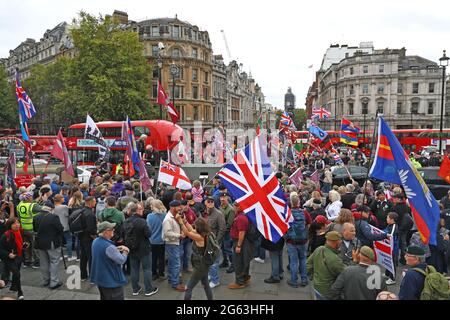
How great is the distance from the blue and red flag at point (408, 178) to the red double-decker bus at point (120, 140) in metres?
18.2

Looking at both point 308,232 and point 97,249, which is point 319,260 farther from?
point 97,249

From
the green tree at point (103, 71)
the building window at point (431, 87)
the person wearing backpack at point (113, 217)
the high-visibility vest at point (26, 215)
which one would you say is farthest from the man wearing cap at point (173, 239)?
the building window at point (431, 87)

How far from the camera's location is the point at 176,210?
6145mm

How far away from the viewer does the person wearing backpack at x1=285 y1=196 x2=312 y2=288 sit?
6.32 meters

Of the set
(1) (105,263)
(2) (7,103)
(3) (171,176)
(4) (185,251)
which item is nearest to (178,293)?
(4) (185,251)

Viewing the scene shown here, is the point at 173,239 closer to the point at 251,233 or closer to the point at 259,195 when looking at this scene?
the point at 251,233

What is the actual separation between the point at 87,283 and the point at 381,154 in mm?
5845

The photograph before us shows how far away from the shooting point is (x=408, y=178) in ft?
14.9

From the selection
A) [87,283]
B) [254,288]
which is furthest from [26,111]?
[254,288]

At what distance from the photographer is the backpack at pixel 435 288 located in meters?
3.49

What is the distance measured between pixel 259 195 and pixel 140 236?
7.33 feet

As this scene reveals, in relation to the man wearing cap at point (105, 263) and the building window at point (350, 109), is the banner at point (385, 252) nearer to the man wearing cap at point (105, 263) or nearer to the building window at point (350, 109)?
the man wearing cap at point (105, 263)

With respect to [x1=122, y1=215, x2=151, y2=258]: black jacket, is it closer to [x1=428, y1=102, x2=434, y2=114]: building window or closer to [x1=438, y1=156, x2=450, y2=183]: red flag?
[x1=438, y1=156, x2=450, y2=183]: red flag

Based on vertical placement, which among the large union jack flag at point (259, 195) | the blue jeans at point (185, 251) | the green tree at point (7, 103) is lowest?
the blue jeans at point (185, 251)
